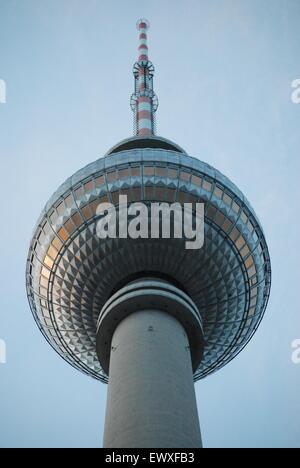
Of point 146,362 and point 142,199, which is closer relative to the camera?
point 146,362

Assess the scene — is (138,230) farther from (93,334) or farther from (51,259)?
(93,334)

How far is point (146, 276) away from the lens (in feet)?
82.4

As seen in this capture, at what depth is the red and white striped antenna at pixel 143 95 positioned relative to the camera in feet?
126

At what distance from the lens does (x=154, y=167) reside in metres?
26.0

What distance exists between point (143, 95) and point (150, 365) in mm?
26966

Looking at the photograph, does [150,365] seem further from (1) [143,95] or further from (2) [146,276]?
(1) [143,95]

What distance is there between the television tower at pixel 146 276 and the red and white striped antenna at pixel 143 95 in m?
12.0

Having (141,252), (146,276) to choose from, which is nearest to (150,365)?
(146,276)

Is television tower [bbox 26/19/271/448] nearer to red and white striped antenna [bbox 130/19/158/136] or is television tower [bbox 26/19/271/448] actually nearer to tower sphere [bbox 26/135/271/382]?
tower sphere [bbox 26/135/271/382]

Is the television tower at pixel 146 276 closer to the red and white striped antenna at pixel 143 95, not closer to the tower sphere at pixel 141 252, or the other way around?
the tower sphere at pixel 141 252

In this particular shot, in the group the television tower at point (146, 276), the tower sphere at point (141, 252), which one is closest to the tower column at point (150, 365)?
the television tower at point (146, 276)

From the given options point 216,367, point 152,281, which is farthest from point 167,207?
point 216,367

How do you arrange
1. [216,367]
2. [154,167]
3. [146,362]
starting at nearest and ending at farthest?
[146,362] < [154,167] < [216,367]

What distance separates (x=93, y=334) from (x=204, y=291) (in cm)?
667
